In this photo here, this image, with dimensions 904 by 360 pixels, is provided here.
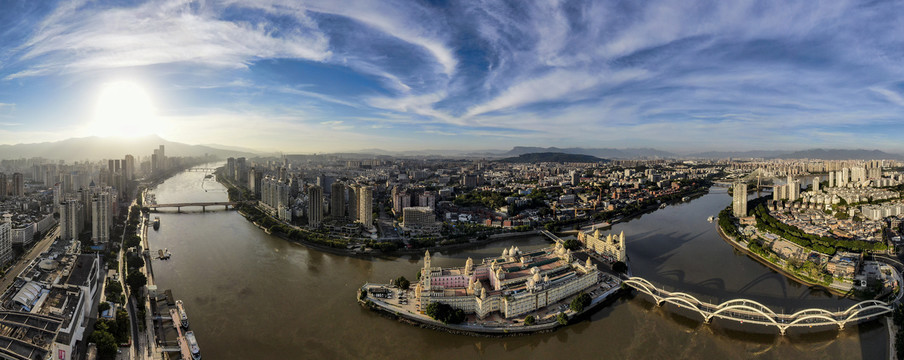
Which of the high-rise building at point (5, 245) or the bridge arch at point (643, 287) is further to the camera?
the high-rise building at point (5, 245)

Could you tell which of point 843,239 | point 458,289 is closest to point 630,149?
point 843,239

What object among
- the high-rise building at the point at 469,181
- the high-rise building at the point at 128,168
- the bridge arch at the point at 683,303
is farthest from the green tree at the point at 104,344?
the high-rise building at the point at 128,168

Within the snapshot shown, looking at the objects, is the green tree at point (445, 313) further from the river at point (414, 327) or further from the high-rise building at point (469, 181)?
the high-rise building at point (469, 181)

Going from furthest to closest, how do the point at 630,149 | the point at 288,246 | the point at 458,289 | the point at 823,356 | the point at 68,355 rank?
the point at 630,149 < the point at 288,246 < the point at 458,289 < the point at 823,356 < the point at 68,355

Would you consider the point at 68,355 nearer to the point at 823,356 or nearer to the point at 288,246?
the point at 288,246

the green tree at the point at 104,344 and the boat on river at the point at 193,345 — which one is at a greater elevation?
the green tree at the point at 104,344

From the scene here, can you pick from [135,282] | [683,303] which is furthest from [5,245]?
[683,303]
